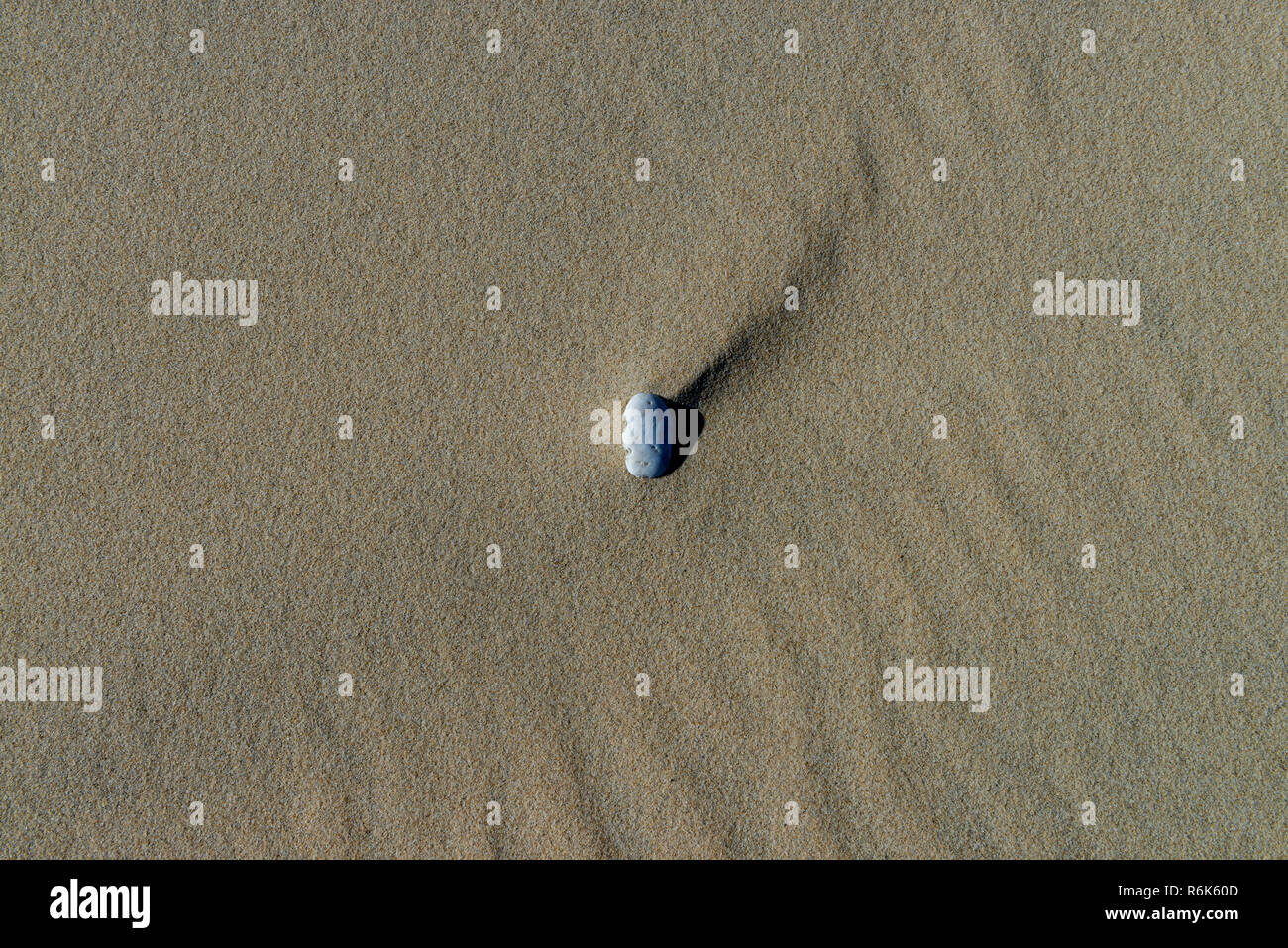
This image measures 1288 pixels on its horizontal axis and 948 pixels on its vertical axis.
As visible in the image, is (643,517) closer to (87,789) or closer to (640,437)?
(640,437)

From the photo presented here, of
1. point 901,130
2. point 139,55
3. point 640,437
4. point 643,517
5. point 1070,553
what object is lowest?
point 1070,553

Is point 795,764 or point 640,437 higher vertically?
point 640,437

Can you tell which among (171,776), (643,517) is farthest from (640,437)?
(171,776)
